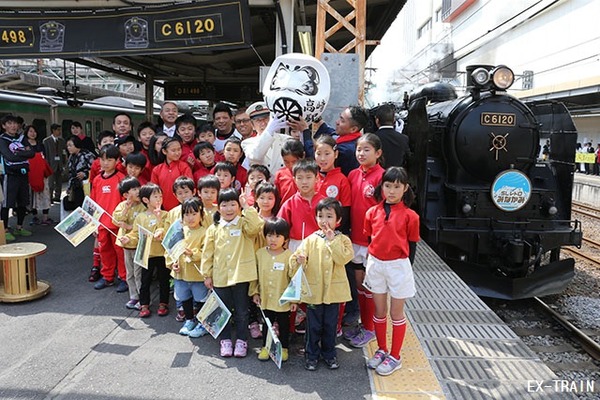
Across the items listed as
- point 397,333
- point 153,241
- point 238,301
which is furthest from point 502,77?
point 153,241

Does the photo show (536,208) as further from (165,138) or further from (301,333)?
(165,138)

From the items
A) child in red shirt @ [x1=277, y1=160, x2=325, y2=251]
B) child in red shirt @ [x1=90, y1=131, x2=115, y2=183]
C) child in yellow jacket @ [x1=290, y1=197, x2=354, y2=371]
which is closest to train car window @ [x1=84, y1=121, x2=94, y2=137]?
child in red shirt @ [x1=90, y1=131, x2=115, y2=183]

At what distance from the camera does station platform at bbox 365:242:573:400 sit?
3.07 meters

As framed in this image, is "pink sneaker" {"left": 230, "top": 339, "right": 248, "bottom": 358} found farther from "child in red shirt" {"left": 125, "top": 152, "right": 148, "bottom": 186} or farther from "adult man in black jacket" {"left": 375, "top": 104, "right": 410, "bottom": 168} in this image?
"child in red shirt" {"left": 125, "top": 152, "right": 148, "bottom": 186}

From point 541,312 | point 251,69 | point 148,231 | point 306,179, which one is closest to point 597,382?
point 541,312

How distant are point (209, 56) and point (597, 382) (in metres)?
8.68

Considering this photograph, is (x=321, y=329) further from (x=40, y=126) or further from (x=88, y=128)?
(x=88, y=128)

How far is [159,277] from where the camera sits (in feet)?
14.2

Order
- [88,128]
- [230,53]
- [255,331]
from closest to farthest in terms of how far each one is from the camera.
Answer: [255,331]
[230,53]
[88,128]

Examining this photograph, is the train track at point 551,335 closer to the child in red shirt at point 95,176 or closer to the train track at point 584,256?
the train track at point 584,256

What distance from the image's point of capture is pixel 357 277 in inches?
149

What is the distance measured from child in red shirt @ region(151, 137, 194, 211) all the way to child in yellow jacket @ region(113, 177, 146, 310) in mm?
258

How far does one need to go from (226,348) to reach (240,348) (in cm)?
11

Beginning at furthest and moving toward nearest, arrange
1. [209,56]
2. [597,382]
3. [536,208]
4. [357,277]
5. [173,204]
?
1. [209,56]
2. [536,208]
3. [173,204]
4. [597,382]
5. [357,277]
